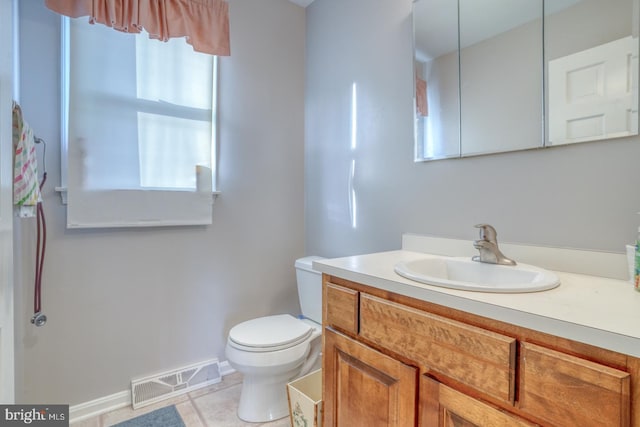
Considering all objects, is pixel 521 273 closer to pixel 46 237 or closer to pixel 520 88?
pixel 520 88

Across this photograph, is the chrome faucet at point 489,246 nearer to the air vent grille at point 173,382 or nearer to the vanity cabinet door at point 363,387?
the vanity cabinet door at point 363,387

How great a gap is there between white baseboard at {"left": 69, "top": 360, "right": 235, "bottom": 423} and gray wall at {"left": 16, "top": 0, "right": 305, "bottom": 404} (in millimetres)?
27

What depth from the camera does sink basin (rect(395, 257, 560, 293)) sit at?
2.78 ft

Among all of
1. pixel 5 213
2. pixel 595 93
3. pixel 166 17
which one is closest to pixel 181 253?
pixel 5 213

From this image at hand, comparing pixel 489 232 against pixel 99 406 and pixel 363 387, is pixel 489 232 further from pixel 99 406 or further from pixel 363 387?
pixel 99 406

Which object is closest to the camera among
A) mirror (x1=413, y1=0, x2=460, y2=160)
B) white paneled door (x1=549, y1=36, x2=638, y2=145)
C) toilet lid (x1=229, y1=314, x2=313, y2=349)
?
white paneled door (x1=549, y1=36, x2=638, y2=145)

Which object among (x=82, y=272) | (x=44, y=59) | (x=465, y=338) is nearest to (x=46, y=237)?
(x=82, y=272)

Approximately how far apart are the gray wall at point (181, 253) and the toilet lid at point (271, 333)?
0.38 m

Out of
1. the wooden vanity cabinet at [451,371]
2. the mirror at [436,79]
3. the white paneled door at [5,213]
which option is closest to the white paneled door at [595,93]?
the mirror at [436,79]

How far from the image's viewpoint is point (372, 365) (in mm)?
1037

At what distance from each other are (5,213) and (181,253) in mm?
958

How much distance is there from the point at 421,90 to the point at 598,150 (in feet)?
2.47

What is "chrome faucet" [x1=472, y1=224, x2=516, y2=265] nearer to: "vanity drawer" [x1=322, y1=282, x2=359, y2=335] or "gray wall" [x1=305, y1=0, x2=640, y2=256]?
"gray wall" [x1=305, y1=0, x2=640, y2=256]

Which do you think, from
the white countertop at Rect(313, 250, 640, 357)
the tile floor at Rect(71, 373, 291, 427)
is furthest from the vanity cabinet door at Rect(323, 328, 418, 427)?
the tile floor at Rect(71, 373, 291, 427)
